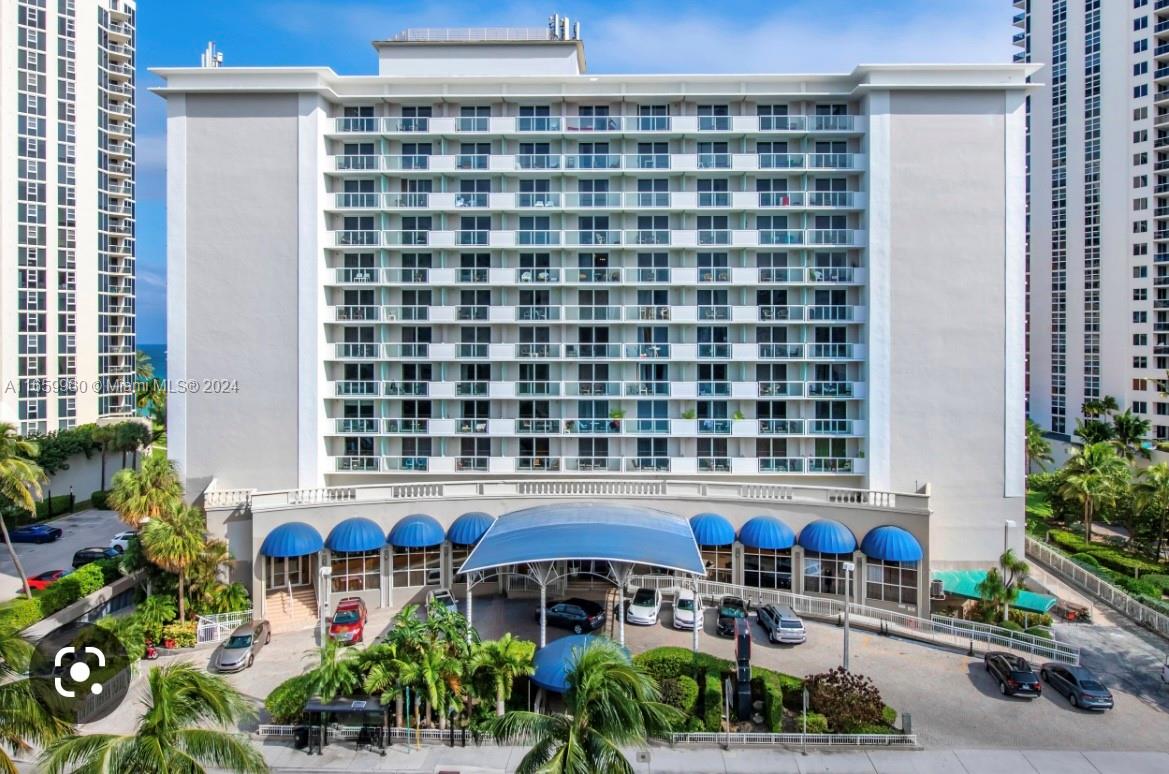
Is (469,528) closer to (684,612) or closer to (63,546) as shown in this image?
(684,612)

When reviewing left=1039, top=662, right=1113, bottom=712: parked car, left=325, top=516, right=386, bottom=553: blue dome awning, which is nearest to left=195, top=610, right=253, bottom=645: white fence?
left=325, top=516, right=386, bottom=553: blue dome awning

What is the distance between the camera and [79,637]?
1250 inches

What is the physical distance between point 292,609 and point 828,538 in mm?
27707

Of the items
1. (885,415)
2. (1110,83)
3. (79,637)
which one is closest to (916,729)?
(885,415)

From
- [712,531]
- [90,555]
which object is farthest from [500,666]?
[90,555]

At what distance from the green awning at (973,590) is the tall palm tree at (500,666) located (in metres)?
23.8

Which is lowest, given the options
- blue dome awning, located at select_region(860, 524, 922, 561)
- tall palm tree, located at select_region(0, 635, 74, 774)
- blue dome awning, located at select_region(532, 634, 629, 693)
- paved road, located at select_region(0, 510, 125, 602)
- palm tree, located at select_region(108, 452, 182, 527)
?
paved road, located at select_region(0, 510, 125, 602)

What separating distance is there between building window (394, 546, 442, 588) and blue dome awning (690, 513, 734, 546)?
13.9 meters

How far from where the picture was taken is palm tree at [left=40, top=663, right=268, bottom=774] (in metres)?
14.1

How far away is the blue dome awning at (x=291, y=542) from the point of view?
36906 millimetres

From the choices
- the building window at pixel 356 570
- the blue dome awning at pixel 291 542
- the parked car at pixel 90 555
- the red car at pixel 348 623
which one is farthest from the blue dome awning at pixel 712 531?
the parked car at pixel 90 555

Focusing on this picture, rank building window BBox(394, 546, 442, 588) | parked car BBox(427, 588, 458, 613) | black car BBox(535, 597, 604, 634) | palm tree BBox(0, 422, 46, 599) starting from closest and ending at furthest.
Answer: black car BBox(535, 597, 604, 634) < parked car BBox(427, 588, 458, 613) < palm tree BBox(0, 422, 46, 599) < building window BBox(394, 546, 442, 588)

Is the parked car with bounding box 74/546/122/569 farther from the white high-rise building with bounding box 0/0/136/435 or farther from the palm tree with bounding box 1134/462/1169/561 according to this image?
the palm tree with bounding box 1134/462/1169/561

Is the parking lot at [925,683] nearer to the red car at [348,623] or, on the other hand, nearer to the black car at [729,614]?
the black car at [729,614]
